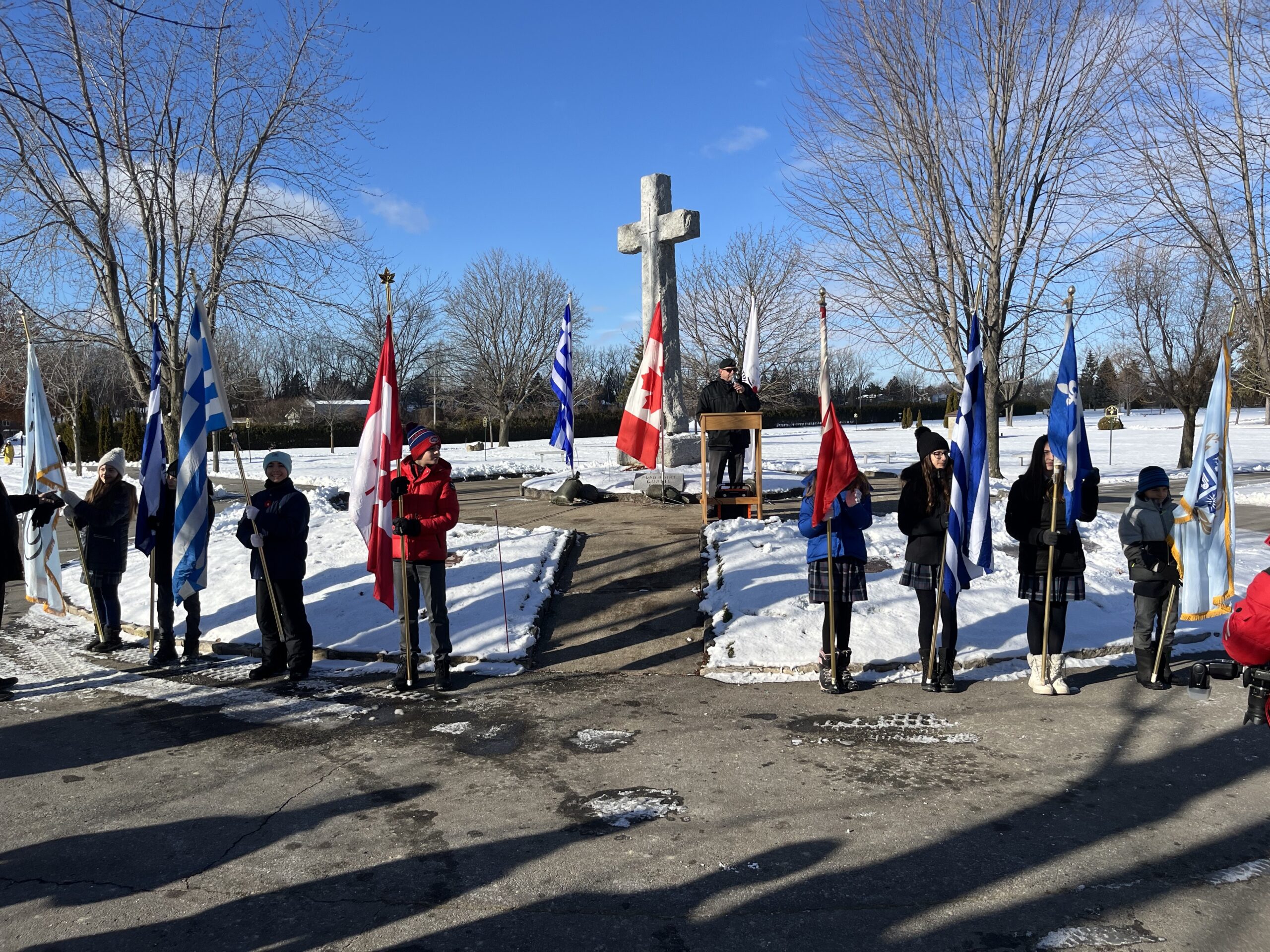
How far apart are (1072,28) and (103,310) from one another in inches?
619

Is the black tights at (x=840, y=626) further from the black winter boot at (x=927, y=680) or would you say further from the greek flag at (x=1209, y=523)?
the greek flag at (x=1209, y=523)

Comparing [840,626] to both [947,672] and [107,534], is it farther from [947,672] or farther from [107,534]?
[107,534]

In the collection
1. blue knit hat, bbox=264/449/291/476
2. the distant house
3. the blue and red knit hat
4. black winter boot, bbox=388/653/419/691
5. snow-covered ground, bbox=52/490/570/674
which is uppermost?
the distant house

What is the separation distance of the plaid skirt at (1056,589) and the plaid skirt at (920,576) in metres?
0.62

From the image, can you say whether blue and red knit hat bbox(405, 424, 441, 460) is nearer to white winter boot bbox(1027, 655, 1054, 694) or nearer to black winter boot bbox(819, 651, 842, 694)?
black winter boot bbox(819, 651, 842, 694)

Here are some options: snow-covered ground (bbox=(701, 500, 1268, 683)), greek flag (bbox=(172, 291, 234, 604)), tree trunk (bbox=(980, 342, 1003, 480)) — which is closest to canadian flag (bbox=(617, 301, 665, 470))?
snow-covered ground (bbox=(701, 500, 1268, 683))

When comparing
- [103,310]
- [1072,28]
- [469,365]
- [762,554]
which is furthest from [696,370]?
[762,554]

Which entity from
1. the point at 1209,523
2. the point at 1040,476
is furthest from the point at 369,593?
the point at 1209,523

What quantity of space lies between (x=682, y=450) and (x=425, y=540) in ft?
30.2

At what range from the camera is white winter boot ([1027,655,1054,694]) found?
6746 millimetres

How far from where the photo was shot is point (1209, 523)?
706 cm

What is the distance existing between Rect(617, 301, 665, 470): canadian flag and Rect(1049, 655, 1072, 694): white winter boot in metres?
5.30

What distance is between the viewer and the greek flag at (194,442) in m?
8.01

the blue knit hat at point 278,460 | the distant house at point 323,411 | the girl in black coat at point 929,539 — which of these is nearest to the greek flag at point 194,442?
the blue knit hat at point 278,460
